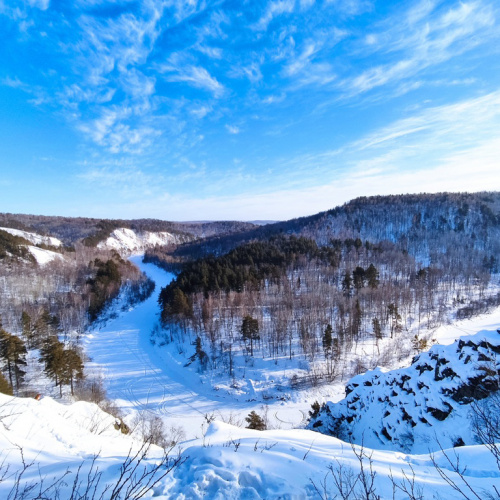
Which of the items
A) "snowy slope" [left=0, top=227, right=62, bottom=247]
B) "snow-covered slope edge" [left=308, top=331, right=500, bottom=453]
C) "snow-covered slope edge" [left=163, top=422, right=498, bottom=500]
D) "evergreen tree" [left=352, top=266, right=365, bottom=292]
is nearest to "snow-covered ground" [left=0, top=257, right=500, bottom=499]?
"snow-covered slope edge" [left=163, top=422, right=498, bottom=500]

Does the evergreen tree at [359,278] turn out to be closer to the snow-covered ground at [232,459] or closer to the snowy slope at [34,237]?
the snow-covered ground at [232,459]

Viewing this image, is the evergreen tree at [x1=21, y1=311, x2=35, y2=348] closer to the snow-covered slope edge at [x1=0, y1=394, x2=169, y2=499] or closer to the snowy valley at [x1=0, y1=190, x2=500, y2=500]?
the snowy valley at [x1=0, y1=190, x2=500, y2=500]

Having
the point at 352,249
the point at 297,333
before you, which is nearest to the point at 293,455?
the point at 297,333

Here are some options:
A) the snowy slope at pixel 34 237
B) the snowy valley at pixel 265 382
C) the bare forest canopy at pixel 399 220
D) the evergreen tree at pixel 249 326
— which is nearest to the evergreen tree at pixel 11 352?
the snowy valley at pixel 265 382

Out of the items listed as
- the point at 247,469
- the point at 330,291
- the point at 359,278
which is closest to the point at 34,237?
the point at 330,291

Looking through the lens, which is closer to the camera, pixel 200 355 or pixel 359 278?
pixel 200 355

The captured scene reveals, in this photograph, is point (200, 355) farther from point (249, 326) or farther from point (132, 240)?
point (132, 240)
